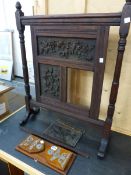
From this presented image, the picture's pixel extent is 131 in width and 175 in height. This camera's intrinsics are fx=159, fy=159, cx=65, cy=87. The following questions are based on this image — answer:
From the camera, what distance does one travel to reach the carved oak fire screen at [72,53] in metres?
0.91

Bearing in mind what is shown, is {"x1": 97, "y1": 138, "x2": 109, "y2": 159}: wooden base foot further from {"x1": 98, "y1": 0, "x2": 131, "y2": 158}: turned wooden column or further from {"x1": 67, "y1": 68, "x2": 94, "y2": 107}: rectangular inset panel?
{"x1": 67, "y1": 68, "x2": 94, "y2": 107}: rectangular inset panel

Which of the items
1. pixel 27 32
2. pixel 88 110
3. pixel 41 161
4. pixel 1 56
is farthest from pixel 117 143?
pixel 1 56

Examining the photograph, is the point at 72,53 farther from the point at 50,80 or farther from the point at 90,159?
the point at 90,159

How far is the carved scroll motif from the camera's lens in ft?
3.39

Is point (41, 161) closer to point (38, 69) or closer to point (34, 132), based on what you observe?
point (34, 132)

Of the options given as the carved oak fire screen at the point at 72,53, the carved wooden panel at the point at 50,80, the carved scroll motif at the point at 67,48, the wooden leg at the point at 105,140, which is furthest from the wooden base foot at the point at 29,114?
the wooden leg at the point at 105,140

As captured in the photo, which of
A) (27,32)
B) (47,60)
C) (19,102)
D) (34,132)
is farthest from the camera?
(27,32)

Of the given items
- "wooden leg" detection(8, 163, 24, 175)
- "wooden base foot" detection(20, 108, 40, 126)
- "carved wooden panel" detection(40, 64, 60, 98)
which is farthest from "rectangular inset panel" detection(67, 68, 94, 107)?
"wooden leg" detection(8, 163, 24, 175)

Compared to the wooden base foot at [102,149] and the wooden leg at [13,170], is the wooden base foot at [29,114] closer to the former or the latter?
the wooden leg at [13,170]

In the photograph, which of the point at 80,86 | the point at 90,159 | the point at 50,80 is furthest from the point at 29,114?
the point at 90,159

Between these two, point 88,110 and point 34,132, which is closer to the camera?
point 88,110

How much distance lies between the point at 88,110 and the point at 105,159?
355mm

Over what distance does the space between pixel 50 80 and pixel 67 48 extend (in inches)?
12.6

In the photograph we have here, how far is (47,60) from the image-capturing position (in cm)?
122
